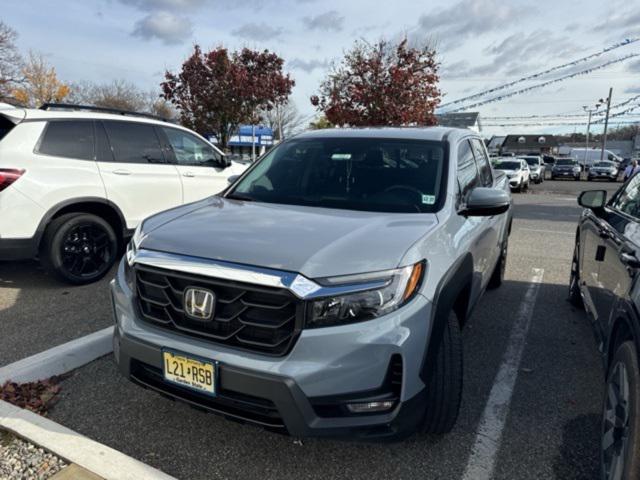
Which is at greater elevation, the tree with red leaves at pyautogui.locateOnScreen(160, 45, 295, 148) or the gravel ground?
the tree with red leaves at pyautogui.locateOnScreen(160, 45, 295, 148)

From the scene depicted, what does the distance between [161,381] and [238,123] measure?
782 inches

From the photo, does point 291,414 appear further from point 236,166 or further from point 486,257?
point 236,166

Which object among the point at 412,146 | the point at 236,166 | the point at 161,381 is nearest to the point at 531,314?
the point at 412,146

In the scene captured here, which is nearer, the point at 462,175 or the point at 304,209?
the point at 304,209

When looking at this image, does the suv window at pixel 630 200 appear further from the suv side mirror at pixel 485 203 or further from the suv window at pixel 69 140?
the suv window at pixel 69 140

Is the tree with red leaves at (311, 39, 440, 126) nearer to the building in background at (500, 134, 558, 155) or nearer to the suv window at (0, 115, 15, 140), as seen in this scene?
the suv window at (0, 115, 15, 140)

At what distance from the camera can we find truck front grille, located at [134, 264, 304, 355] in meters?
1.98

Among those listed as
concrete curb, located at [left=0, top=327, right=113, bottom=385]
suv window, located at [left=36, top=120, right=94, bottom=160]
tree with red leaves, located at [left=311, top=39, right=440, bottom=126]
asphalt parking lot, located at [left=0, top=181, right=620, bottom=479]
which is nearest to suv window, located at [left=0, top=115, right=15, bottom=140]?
suv window, located at [left=36, top=120, right=94, bottom=160]

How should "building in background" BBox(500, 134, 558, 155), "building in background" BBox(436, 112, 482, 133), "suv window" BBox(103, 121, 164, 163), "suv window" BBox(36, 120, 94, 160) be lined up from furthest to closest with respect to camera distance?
"building in background" BBox(500, 134, 558, 155), "building in background" BBox(436, 112, 482, 133), "suv window" BBox(103, 121, 164, 163), "suv window" BBox(36, 120, 94, 160)

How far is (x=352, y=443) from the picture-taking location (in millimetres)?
2443

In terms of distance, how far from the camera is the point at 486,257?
12.1ft

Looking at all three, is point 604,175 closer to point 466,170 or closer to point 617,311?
point 466,170

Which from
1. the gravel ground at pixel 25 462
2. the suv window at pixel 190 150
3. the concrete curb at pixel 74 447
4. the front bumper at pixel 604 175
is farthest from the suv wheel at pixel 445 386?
the front bumper at pixel 604 175

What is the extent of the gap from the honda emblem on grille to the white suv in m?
3.26
